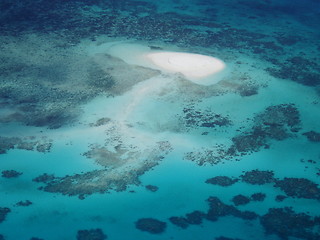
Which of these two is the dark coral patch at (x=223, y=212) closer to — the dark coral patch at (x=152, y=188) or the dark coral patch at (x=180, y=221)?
the dark coral patch at (x=180, y=221)

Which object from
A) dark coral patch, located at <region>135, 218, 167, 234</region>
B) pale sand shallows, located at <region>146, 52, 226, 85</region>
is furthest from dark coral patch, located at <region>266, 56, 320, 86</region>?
dark coral patch, located at <region>135, 218, 167, 234</region>

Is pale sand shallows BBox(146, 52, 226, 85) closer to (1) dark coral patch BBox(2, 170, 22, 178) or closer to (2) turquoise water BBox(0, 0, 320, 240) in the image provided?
(2) turquoise water BBox(0, 0, 320, 240)

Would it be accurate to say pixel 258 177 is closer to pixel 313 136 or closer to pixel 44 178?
pixel 313 136

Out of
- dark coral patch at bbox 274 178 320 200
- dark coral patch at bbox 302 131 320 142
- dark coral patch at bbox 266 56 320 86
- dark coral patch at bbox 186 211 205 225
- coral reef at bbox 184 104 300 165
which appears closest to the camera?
dark coral patch at bbox 186 211 205 225

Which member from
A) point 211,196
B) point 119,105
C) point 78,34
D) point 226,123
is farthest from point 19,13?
point 211,196

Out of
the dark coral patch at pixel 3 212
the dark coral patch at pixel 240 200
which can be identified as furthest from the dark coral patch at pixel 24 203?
the dark coral patch at pixel 240 200

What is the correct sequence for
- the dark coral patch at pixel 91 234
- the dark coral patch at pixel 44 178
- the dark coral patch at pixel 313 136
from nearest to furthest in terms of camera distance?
the dark coral patch at pixel 91 234 < the dark coral patch at pixel 44 178 < the dark coral patch at pixel 313 136

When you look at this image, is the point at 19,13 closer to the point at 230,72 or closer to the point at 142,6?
the point at 142,6
